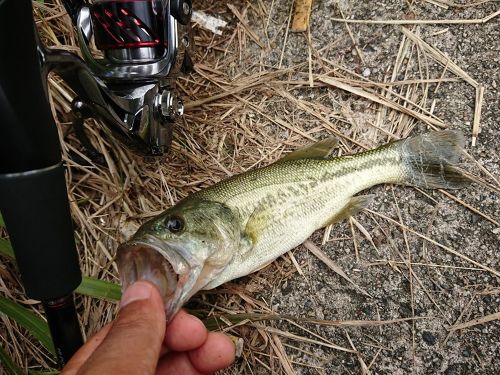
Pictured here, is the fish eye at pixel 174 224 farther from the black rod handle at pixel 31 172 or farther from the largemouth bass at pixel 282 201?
the black rod handle at pixel 31 172

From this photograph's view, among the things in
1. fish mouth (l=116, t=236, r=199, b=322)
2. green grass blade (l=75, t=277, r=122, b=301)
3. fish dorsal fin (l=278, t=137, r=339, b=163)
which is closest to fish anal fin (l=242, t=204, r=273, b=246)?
fish dorsal fin (l=278, t=137, r=339, b=163)

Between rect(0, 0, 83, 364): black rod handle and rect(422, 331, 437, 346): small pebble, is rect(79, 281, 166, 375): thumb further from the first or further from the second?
rect(422, 331, 437, 346): small pebble

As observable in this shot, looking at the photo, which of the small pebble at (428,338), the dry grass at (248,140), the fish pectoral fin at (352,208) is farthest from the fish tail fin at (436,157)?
the small pebble at (428,338)

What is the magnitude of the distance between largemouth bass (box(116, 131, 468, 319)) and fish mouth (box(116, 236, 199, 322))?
8 centimetres

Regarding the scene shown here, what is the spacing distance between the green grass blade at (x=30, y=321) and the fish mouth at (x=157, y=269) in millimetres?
696

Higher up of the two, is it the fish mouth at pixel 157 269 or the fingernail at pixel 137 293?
the fingernail at pixel 137 293

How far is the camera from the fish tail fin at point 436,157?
2373 millimetres

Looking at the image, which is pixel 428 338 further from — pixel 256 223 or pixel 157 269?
pixel 157 269

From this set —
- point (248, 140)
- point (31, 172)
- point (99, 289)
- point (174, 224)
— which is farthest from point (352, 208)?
point (31, 172)

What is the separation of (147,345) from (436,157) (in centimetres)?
172

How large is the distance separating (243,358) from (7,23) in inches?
73.7

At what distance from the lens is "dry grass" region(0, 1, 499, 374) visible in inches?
96.8

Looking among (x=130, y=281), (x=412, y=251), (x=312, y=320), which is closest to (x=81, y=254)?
(x=130, y=281)

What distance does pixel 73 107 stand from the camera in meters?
2.11
